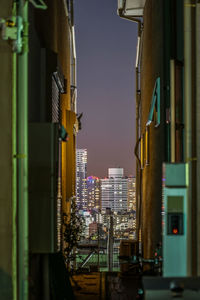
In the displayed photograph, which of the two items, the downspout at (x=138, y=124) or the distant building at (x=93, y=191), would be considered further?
the distant building at (x=93, y=191)

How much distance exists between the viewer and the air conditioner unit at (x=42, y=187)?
15.3 feet

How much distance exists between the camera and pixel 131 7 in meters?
12.5

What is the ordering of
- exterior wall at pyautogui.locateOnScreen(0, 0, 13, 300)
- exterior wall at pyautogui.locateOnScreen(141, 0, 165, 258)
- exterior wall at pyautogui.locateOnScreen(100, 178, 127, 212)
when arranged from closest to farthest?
exterior wall at pyautogui.locateOnScreen(0, 0, 13, 300)
exterior wall at pyautogui.locateOnScreen(141, 0, 165, 258)
exterior wall at pyautogui.locateOnScreen(100, 178, 127, 212)

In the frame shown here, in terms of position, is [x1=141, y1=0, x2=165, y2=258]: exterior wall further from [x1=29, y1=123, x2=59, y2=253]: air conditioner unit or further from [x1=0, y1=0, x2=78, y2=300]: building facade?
Answer: [x1=29, y1=123, x2=59, y2=253]: air conditioner unit

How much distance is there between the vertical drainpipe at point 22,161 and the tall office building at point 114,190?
24253 mm

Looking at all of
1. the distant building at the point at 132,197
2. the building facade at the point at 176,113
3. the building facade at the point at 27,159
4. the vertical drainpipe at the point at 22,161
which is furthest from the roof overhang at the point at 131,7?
the vertical drainpipe at the point at 22,161

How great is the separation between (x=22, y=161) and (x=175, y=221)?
69.7 inches

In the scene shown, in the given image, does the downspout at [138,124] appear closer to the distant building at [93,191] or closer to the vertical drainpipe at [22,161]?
the vertical drainpipe at [22,161]

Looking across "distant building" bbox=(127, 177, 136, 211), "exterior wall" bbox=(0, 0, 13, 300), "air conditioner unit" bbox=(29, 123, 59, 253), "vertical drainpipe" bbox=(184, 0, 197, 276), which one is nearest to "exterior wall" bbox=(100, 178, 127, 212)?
"distant building" bbox=(127, 177, 136, 211)

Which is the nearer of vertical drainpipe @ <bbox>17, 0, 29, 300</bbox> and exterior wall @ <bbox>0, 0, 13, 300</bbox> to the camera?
vertical drainpipe @ <bbox>17, 0, 29, 300</bbox>

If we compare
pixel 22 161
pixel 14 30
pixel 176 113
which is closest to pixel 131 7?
pixel 176 113

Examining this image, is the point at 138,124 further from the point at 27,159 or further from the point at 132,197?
the point at 27,159

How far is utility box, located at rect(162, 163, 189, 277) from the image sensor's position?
404 centimetres

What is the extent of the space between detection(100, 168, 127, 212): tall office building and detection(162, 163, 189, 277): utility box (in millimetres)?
24050
